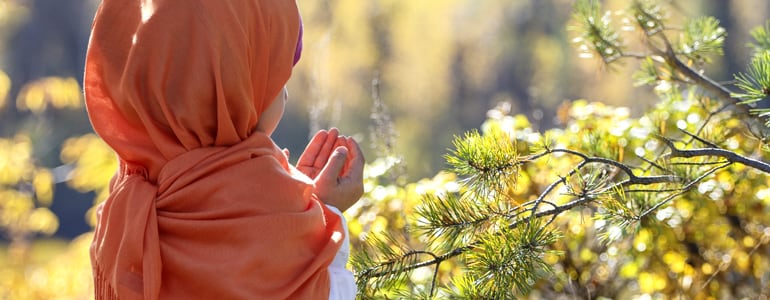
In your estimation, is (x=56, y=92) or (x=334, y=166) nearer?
(x=334, y=166)

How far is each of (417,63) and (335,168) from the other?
8.23 meters

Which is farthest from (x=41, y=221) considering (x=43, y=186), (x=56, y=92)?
(x=56, y=92)

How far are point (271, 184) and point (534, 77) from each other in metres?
8.69

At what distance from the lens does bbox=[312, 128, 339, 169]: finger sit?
1263 millimetres

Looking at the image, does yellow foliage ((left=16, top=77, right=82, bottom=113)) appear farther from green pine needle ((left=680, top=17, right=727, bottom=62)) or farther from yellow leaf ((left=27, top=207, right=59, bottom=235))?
green pine needle ((left=680, top=17, right=727, bottom=62))

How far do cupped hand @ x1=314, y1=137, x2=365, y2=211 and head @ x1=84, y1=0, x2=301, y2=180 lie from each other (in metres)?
0.12

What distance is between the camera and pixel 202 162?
107cm

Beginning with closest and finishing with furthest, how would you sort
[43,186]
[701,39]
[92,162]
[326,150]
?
[326,150] → [701,39] → [92,162] → [43,186]

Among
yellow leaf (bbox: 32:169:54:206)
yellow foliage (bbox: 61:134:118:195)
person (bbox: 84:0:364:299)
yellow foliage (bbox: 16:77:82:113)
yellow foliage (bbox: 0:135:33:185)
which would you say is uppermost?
person (bbox: 84:0:364:299)

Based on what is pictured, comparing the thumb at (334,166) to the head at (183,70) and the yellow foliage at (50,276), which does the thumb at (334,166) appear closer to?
the head at (183,70)

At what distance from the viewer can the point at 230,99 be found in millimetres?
1066

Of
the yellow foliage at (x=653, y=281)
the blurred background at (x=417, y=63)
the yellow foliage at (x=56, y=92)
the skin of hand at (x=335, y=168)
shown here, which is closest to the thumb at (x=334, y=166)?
the skin of hand at (x=335, y=168)

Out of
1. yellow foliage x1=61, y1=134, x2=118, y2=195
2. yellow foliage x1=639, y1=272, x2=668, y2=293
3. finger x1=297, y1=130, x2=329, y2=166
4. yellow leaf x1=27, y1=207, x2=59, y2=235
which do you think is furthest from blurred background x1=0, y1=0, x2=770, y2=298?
finger x1=297, y1=130, x2=329, y2=166

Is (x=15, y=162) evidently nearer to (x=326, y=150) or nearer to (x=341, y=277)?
(x=326, y=150)
